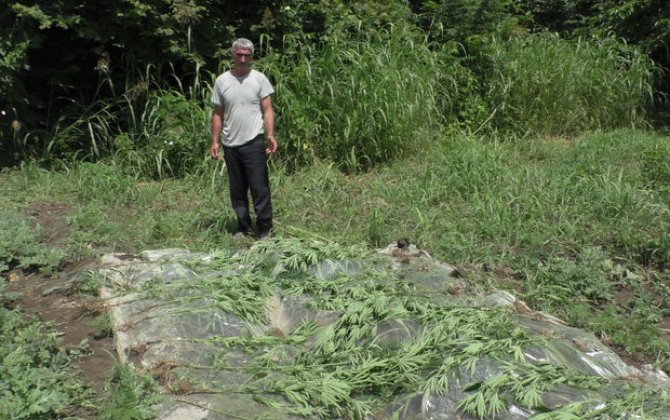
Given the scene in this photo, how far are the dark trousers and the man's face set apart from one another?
595mm

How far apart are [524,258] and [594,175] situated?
87.9 inches

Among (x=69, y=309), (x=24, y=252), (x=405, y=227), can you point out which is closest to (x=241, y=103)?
(x=405, y=227)

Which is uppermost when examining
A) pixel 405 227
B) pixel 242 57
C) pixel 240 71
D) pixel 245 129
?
pixel 242 57

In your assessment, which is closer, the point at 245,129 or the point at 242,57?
the point at 242,57

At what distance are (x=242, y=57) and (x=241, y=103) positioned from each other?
0.37 meters

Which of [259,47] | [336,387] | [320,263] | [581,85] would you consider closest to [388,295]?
[320,263]

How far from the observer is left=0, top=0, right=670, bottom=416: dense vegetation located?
5992mm

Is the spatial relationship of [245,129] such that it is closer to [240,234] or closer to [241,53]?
[241,53]

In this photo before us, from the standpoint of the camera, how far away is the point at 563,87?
10.1 meters

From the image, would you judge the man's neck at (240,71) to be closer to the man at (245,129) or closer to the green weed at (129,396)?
the man at (245,129)

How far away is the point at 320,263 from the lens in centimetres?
519

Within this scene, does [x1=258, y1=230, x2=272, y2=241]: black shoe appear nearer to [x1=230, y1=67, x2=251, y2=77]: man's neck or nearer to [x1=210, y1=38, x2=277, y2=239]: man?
[x1=210, y1=38, x2=277, y2=239]: man

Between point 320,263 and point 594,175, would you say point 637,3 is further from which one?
point 320,263

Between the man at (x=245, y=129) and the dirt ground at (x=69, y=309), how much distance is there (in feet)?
4.44
